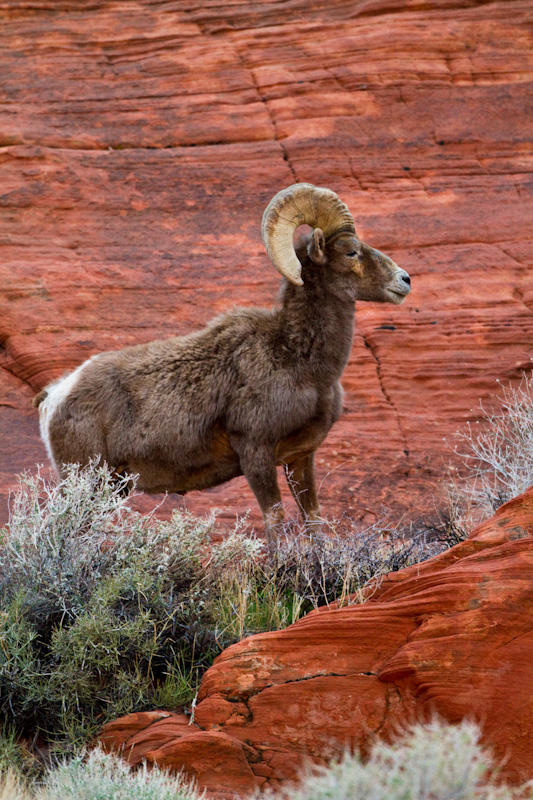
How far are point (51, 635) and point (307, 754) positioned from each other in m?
2.02

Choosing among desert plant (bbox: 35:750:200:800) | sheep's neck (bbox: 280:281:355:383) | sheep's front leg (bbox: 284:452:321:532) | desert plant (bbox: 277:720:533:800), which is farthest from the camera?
sheep's front leg (bbox: 284:452:321:532)

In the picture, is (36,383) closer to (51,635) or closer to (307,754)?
(51,635)

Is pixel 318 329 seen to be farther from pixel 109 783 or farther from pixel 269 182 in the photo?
pixel 269 182

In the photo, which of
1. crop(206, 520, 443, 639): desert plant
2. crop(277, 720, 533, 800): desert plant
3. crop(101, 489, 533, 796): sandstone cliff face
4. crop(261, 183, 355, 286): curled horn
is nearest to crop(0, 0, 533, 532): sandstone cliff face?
crop(206, 520, 443, 639): desert plant

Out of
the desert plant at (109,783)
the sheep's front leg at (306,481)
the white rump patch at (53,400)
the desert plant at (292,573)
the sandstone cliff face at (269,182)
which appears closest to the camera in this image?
the desert plant at (109,783)

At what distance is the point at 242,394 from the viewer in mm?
7145

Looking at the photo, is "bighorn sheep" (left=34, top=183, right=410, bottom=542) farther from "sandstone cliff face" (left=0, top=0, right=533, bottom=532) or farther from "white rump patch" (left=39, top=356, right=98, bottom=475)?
"sandstone cliff face" (left=0, top=0, right=533, bottom=532)

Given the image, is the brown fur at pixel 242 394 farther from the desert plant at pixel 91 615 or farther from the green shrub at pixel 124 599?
the desert plant at pixel 91 615

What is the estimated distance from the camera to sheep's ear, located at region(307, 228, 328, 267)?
724 cm

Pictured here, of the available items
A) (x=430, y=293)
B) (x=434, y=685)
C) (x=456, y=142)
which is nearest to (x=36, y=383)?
(x=430, y=293)

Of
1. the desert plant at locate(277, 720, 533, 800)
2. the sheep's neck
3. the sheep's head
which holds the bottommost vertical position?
the sheep's neck

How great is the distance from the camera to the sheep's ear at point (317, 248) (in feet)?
23.7

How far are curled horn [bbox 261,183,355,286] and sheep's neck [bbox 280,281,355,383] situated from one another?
29 cm

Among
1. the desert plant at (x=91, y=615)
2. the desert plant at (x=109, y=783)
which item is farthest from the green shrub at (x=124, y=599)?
the desert plant at (x=109, y=783)
